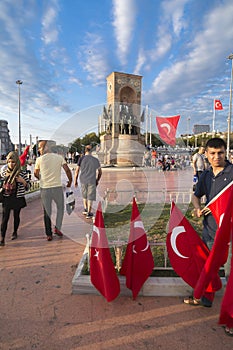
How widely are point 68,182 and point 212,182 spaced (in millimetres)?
2828

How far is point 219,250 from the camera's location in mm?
2203

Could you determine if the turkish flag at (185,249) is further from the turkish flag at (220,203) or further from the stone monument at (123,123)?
the stone monument at (123,123)

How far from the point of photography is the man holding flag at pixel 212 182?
2.37 metres

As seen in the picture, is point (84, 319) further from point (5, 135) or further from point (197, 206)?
point (5, 135)

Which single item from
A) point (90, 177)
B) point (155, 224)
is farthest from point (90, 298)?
point (90, 177)

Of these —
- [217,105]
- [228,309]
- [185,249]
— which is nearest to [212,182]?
[185,249]

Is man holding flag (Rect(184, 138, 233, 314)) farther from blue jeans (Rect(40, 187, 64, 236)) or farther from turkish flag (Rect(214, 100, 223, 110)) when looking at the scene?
turkish flag (Rect(214, 100, 223, 110))

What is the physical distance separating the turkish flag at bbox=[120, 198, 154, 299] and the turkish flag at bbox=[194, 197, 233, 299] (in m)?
0.60

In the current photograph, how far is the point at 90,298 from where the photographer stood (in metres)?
2.64

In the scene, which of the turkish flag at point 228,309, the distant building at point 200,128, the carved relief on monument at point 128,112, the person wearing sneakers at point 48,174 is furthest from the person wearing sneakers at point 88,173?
the distant building at point 200,128

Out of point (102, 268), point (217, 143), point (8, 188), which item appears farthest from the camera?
point (8, 188)

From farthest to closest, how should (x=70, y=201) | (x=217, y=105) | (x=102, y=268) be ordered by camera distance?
1. (x=217, y=105)
2. (x=70, y=201)
3. (x=102, y=268)

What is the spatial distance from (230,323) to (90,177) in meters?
3.99

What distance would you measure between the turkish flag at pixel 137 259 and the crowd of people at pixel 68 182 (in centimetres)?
54
